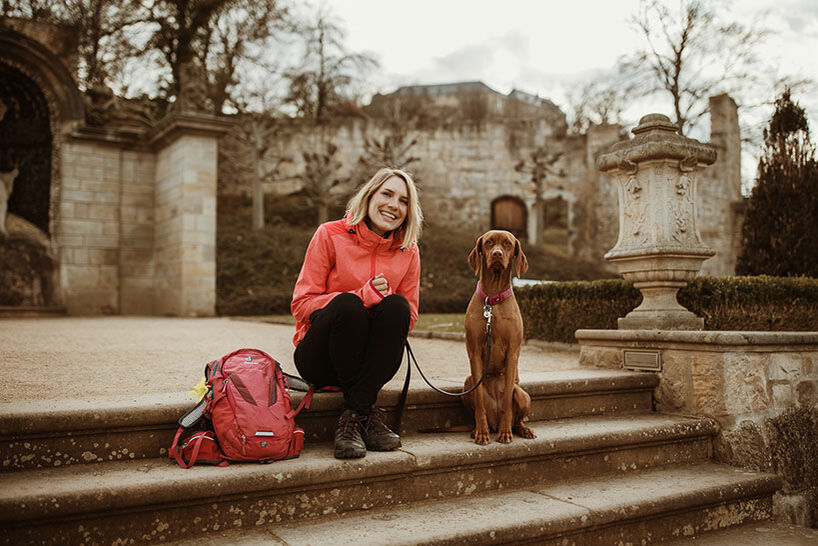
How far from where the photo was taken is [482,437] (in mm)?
3309

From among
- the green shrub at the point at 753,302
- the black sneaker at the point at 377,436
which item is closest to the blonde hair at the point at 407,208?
the black sneaker at the point at 377,436

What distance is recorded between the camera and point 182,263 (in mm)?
11773

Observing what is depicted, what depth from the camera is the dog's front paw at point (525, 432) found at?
3428mm

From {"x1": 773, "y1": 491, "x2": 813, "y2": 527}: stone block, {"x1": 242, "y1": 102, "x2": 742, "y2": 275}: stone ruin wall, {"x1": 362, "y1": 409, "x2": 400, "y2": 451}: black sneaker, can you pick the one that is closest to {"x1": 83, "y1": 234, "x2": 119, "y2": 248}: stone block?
{"x1": 242, "y1": 102, "x2": 742, "y2": 275}: stone ruin wall

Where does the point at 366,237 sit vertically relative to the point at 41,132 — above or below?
below

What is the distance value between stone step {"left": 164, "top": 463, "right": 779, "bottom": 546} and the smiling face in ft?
4.83

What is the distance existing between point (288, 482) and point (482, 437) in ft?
3.60

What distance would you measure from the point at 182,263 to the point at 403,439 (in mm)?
9441

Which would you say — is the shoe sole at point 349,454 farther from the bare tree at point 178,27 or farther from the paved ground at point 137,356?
the bare tree at point 178,27

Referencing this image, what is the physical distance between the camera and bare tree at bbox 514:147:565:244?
2211 cm

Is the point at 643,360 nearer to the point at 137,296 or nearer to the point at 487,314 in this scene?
the point at 487,314

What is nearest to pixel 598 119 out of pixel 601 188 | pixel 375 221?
pixel 601 188

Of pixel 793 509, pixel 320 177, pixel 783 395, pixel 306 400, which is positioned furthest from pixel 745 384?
pixel 320 177

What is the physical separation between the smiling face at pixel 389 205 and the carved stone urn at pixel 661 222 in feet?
7.46
